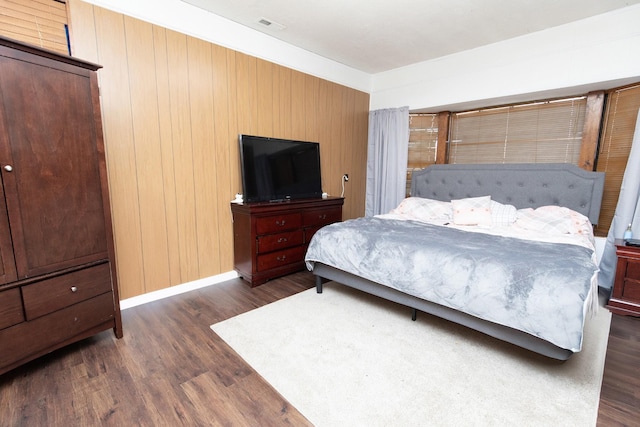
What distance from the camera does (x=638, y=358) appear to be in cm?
187

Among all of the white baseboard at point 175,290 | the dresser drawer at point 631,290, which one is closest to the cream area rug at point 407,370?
the dresser drawer at point 631,290

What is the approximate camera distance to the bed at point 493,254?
160cm

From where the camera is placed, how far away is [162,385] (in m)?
1.63

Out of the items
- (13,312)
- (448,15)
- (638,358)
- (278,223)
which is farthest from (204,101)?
(638,358)

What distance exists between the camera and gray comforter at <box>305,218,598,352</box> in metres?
1.55

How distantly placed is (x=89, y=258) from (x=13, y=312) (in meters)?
0.42

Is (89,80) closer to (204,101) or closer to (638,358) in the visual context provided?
(204,101)

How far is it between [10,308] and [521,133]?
475cm

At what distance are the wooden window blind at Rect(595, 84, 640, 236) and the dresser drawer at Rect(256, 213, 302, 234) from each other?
10.4ft

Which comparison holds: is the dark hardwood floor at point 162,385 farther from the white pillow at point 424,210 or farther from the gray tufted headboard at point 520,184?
the white pillow at point 424,210

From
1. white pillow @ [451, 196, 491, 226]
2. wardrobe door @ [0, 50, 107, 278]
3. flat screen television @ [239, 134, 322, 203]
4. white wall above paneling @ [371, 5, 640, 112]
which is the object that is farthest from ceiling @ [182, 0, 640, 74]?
white pillow @ [451, 196, 491, 226]

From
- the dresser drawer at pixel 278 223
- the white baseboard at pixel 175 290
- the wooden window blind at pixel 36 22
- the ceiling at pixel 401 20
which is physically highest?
the ceiling at pixel 401 20

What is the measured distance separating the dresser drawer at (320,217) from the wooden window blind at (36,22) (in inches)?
96.1

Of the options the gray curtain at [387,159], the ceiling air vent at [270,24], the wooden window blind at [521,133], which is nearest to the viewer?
the ceiling air vent at [270,24]
